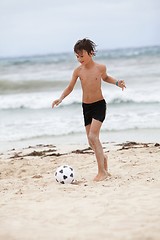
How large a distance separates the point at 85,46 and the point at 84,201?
6.52 ft

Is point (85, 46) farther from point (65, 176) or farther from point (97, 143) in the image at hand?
point (65, 176)

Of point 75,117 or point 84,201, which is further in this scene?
point 75,117

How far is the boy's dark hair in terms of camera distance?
587cm

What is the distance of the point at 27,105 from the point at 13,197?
1264cm

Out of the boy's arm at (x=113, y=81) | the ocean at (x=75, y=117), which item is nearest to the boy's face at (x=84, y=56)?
the boy's arm at (x=113, y=81)

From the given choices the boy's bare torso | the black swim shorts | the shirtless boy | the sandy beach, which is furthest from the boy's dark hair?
the sandy beach

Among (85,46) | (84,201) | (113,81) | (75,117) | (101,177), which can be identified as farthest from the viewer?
(75,117)

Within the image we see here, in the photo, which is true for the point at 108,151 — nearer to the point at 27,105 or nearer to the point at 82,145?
the point at 82,145

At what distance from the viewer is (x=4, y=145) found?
10594 mm

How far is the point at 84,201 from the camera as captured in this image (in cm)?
489

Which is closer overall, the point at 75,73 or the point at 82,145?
the point at 75,73

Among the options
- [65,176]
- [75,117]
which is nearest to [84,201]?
[65,176]

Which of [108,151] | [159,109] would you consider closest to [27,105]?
[159,109]

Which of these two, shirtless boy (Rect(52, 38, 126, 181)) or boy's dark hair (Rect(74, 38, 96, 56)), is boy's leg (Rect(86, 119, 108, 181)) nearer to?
shirtless boy (Rect(52, 38, 126, 181))
